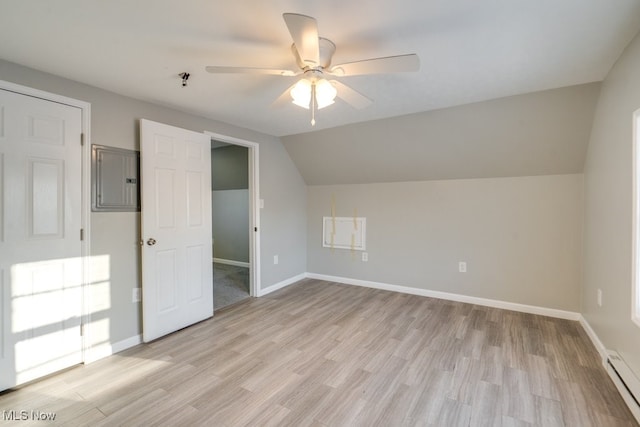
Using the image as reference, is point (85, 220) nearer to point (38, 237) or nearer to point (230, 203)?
point (38, 237)

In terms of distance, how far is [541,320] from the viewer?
305cm

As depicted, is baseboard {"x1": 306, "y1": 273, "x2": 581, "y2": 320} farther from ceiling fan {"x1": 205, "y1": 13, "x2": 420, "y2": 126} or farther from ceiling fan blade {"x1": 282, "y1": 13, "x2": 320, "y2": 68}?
ceiling fan blade {"x1": 282, "y1": 13, "x2": 320, "y2": 68}

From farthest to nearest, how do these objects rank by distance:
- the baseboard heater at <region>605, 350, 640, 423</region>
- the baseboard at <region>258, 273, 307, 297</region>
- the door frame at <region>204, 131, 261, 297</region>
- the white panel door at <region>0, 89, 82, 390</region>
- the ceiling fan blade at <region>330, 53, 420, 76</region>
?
the baseboard at <region>258, 273, 307, 297</region>
the door frame at <region>204, 131, 261, 297</region>
the white panel door at <region>0, 89, 82, 390</region>
the baseboard heater at <region>605, 350, 640, 423</region>
the ceiling fan blade at <region>330, 53, 420, 76</region>

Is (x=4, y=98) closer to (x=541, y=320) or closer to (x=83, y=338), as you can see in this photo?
(x=83, y=338)

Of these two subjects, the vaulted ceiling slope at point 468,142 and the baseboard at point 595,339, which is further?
the vaulted ceiling slope at point 468,142

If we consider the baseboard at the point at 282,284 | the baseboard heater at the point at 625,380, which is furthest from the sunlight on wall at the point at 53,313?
the baseboard heater at the point at 625,380

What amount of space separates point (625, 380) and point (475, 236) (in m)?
1.94

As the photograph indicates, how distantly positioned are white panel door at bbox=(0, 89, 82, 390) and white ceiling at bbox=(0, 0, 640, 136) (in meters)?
0.40

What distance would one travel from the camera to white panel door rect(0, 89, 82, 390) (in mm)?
1939

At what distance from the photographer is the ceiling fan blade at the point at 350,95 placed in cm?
188

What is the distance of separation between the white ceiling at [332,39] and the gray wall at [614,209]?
214mm

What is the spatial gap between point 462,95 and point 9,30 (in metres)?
3.15

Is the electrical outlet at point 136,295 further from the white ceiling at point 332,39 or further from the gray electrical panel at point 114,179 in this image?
the white ceiling at point 332,39

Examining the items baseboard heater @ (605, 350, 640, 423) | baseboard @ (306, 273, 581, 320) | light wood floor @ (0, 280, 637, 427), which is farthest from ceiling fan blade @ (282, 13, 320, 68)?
baseboard @ (306, 273, 581, 320)
